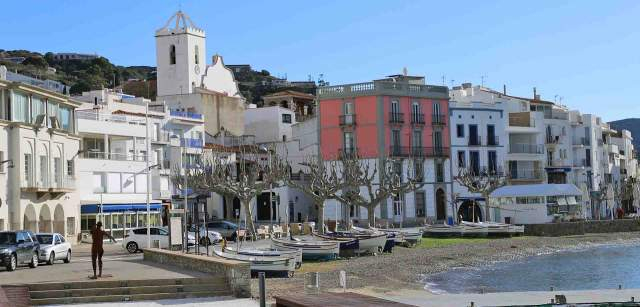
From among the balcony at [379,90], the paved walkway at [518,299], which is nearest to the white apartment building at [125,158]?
the balcony at [379,90]

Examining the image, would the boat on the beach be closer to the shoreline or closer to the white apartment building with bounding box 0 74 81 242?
the shoreline

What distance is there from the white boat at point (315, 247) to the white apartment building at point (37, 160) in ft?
47.4

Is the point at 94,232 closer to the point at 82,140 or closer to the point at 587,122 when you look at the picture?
the point at 82,140

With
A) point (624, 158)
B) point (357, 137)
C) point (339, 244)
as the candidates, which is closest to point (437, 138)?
point (357, 137)

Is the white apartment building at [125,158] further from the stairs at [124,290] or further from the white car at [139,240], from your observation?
the stairs at [124,290]

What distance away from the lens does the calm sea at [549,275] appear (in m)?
37.9

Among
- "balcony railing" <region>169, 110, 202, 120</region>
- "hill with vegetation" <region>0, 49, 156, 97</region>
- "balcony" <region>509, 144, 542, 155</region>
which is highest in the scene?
"hill with vegetation" <region>0, 49, 156, 97</region>

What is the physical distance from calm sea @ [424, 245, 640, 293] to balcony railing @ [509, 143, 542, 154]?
97.9 ft

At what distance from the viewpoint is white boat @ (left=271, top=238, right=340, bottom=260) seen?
1710 inches

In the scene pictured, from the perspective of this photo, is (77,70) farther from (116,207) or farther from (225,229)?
(225,229)

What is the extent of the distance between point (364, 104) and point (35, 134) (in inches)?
1344

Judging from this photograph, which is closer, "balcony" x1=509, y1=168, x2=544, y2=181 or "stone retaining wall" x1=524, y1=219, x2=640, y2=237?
"stone retaining wall" x1=524, y1=219, x2=640, y2=237

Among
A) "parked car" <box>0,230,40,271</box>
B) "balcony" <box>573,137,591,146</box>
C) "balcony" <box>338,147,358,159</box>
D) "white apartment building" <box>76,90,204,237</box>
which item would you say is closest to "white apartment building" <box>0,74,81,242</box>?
"white apartment building" <box>76,90,204,237</box>

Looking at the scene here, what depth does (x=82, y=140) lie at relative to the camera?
66938mm
